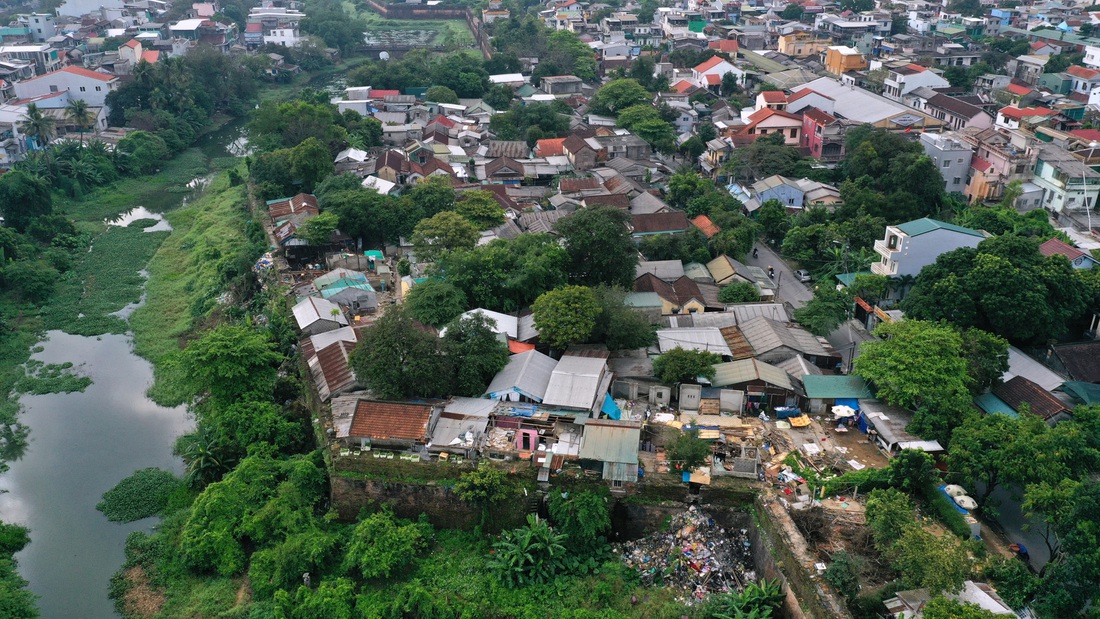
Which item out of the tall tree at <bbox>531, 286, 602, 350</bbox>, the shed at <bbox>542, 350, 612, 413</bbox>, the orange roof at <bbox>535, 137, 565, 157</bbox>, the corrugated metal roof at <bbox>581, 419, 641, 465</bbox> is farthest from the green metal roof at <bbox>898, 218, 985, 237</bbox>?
the orange roof at <bbox>535, 137, 565, 157</bbox>

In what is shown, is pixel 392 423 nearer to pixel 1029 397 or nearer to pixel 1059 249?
pixel 1029 397

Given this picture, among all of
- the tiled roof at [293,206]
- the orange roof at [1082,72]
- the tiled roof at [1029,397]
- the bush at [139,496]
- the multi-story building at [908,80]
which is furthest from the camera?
the orange roof at [1082,72]

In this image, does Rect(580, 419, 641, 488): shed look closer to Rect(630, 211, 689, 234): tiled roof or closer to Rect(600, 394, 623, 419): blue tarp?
Rect(600, 394, 623, 419): blue tarp

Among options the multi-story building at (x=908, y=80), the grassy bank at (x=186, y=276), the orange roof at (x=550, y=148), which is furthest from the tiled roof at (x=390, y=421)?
the multi-story building at (x=908, y=80)

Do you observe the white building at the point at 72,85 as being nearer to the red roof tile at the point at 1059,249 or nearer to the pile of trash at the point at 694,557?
the pile of trash at the point at 694,557

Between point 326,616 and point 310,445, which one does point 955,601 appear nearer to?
point 326,616

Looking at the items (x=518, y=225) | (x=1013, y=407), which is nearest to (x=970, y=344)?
(x=1013, y=407)
